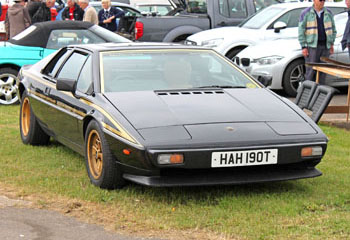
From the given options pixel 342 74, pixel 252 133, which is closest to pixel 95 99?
pixel 252 133

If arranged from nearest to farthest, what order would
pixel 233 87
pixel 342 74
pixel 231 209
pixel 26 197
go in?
pixel 231 209 < pixel 26 197 < pixel 233 87 < pixel 342 74

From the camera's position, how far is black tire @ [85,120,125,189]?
6258mm

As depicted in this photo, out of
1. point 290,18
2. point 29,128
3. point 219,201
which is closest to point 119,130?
point 219,201

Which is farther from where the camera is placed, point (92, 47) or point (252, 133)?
point (92, 47)

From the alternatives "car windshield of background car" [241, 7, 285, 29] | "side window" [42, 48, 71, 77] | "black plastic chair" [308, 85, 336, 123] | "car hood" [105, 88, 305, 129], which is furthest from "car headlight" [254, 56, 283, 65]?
"car hood" [105, 88, 305, 129]

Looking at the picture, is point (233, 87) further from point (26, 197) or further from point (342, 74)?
point (342, 74)

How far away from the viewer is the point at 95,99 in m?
6.76

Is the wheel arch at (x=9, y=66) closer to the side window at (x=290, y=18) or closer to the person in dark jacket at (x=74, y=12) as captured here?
the person in dark jacket at (x=74, y=12)

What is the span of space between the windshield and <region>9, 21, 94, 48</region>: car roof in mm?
5268

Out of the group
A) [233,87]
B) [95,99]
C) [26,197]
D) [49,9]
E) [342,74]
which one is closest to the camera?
[26,197]

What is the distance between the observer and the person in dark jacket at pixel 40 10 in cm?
1569

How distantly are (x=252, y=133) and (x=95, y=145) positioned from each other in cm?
143

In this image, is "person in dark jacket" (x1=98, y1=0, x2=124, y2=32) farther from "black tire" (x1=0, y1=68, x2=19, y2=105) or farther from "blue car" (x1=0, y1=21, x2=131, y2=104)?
"black tire" (x1=0, y1=68, x2=19, y2=105)

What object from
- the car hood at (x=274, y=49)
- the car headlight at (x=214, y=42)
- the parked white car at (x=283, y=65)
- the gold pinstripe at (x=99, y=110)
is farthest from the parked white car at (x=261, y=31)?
the gold pinstripe at (x=99, y=110)
